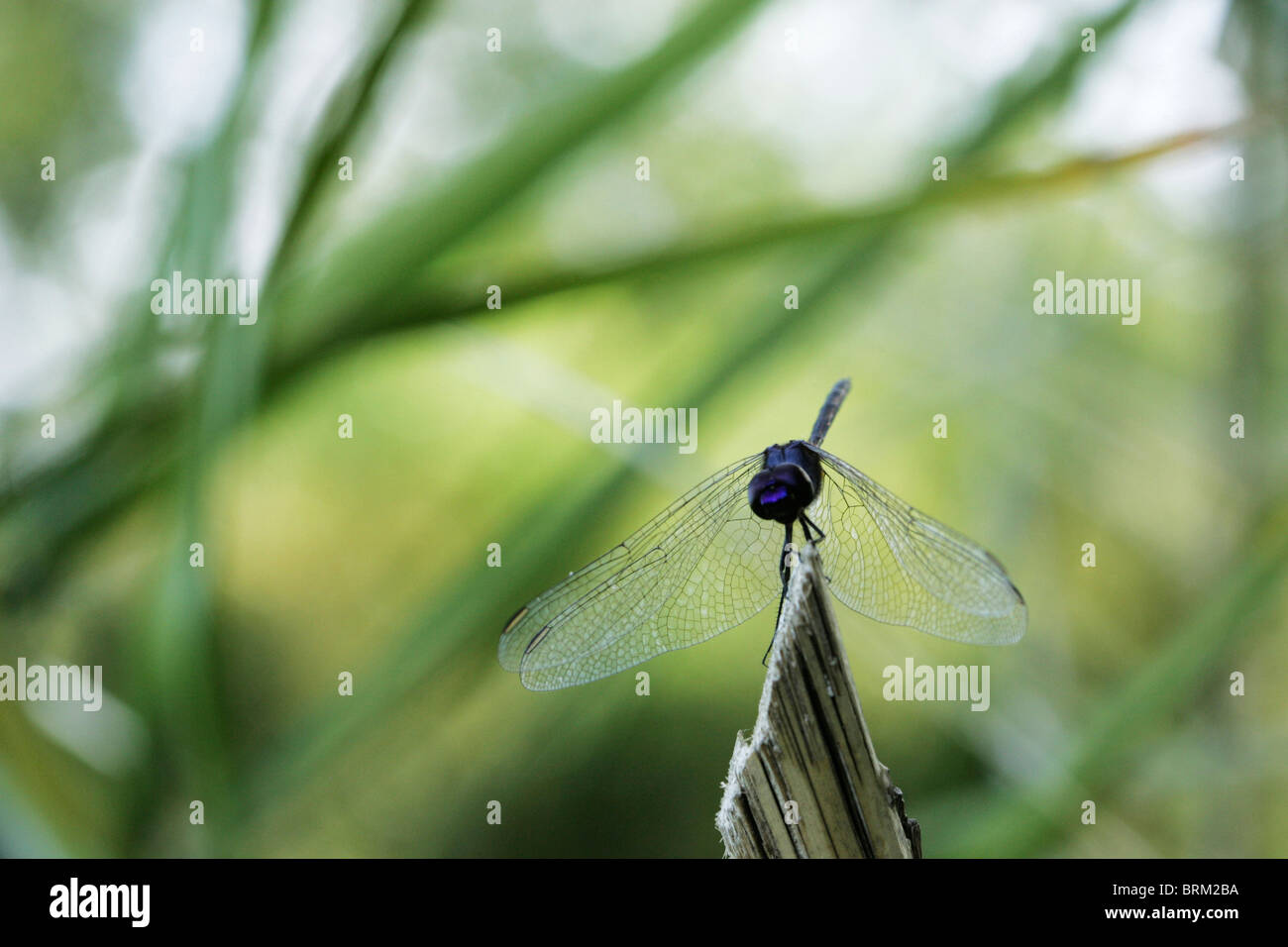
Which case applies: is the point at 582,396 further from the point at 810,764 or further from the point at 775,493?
the point at 810,764

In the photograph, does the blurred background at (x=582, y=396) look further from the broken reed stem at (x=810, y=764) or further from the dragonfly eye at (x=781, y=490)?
the broken reed stem at (x=810, y=764)

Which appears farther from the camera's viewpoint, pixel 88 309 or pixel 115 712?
pixel 88 309

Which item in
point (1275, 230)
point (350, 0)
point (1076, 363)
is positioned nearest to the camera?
point (350, 0)

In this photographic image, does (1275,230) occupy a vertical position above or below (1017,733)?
above
